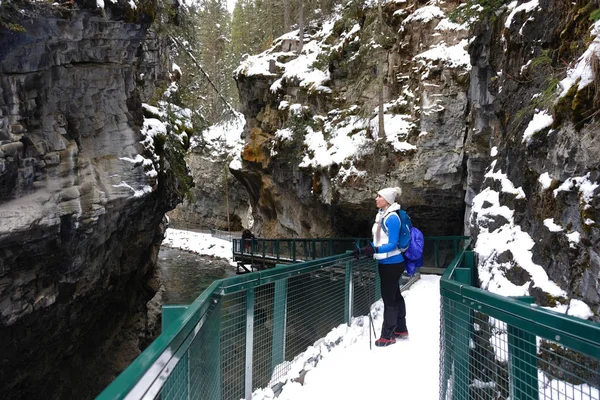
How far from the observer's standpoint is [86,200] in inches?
338

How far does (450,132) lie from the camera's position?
14922 millimetres

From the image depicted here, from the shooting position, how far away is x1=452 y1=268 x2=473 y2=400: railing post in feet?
8.61

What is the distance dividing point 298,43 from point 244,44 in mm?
19729

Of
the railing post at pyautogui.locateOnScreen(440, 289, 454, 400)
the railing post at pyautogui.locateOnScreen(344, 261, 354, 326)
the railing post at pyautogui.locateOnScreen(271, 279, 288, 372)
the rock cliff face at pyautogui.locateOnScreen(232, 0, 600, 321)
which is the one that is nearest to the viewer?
the railing post at pyautogui.locateOnScreen(440, 289, 454, 400)

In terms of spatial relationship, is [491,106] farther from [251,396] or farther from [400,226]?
[251,396]

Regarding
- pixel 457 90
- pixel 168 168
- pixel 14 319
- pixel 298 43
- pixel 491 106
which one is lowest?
pixel 14 319

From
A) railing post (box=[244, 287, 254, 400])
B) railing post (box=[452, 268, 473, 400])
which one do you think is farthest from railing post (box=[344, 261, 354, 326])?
railing post (box=[452, 268, 473, 400])

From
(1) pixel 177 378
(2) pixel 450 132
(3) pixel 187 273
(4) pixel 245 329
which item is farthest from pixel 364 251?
(3) pixel 187 273

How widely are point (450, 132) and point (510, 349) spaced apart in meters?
14.0

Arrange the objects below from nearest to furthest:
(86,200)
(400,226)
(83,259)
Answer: (400,226) → (86,200) → (83,259)

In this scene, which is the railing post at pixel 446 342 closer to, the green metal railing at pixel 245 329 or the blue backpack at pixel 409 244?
the blue backpack at pixel 409 244

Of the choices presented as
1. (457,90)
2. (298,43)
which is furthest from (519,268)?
(298,43)

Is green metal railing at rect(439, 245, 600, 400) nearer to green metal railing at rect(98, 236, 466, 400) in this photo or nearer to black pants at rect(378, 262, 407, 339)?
black pants at rect(378, 262, 407, 339)

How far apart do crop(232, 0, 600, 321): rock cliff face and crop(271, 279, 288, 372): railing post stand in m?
2.51
